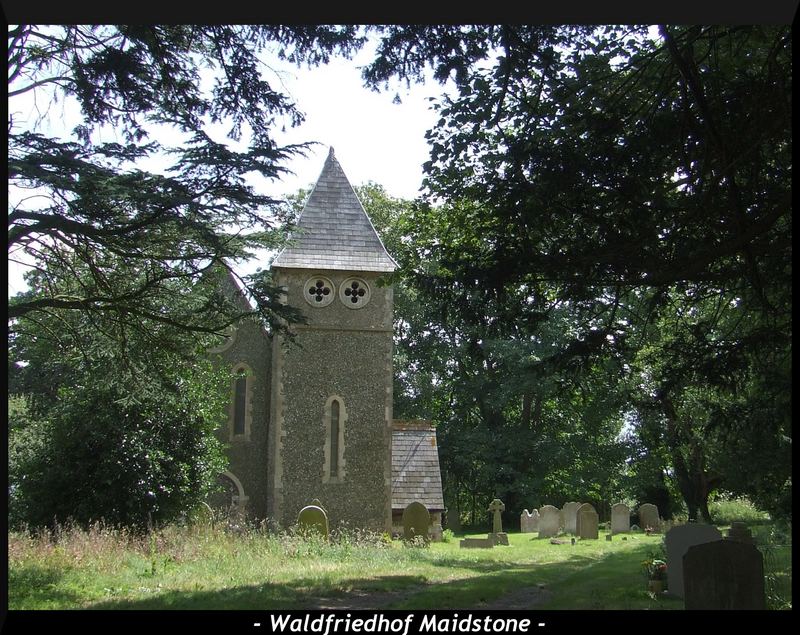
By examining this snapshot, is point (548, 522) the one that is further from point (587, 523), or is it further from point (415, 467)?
point (415, 467)

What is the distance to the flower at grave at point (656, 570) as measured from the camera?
9086mm

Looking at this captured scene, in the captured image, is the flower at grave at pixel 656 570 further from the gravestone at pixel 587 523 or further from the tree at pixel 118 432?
the gravestone at pixel 587 523

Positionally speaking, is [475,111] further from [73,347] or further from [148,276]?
[73,347]

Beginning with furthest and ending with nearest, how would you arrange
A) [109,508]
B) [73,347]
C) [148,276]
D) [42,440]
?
1. [42,440]
2. [109,508]
3. [73,347]
4. [148,276]

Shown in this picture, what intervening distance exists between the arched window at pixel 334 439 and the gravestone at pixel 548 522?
5.43 meters

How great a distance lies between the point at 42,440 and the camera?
14.2 m

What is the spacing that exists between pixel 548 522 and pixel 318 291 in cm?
822

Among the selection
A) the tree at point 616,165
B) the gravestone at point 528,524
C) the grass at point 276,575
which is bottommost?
the gravestone at point 528,524

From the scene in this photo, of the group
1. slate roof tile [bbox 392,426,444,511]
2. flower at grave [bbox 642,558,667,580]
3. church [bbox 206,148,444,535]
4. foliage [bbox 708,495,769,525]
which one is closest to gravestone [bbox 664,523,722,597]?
flower at grave [bbox 642,558,667,580]

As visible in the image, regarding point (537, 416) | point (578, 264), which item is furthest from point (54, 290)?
point (537, 416)

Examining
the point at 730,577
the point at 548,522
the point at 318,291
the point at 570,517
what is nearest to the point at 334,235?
the point at 318,291

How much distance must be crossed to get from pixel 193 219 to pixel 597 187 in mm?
4694

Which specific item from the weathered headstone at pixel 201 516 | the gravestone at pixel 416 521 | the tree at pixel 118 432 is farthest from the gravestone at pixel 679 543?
the gravestone at pixel 416 521

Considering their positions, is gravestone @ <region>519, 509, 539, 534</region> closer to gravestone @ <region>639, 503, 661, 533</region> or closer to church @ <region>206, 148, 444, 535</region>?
gravestone @ <region>639, 503, 661, 533</region>
